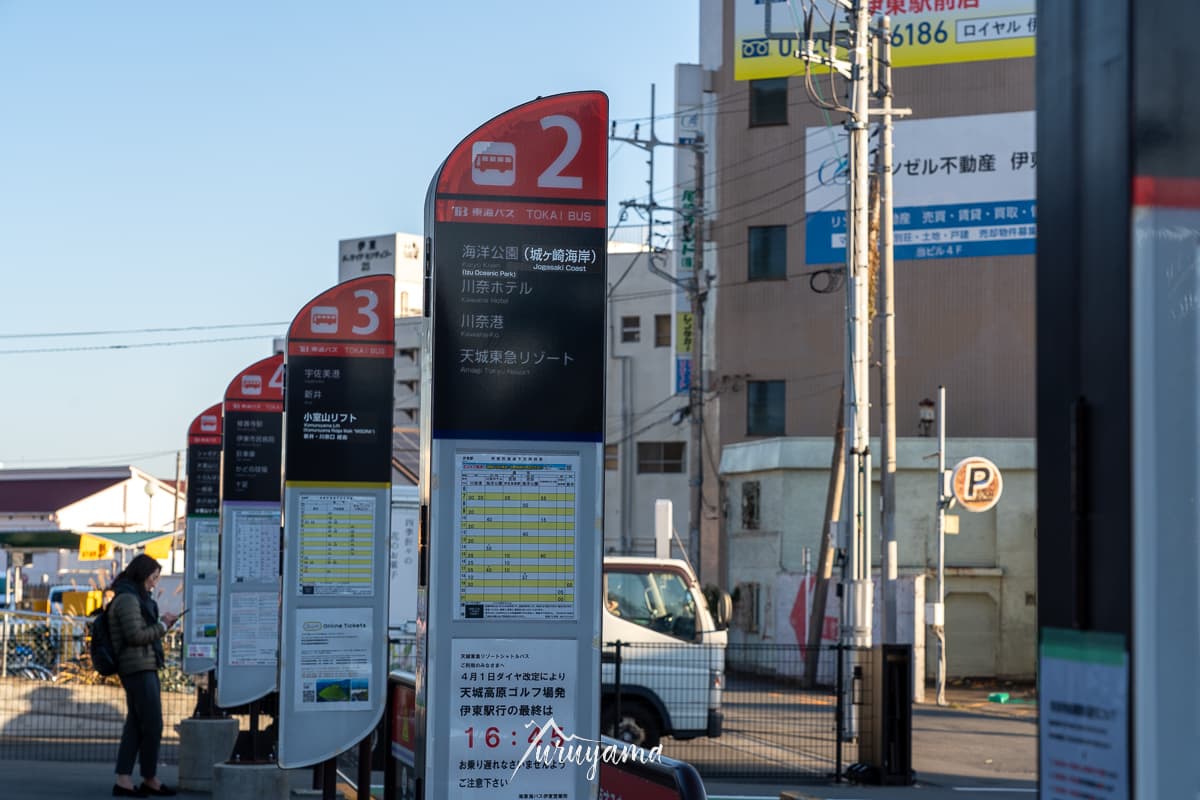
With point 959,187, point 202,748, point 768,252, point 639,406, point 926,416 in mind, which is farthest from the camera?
point 639,406

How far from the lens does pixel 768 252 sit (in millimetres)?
42906

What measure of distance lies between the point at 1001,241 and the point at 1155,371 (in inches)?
1512

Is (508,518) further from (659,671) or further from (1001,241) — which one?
(1001,241)

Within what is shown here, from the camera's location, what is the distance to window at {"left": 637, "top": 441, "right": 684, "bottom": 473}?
66312 mm

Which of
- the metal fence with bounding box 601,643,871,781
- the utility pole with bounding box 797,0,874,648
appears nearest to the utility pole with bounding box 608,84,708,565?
the utility pole with bounding box 797,0,874,648

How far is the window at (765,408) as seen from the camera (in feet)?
141

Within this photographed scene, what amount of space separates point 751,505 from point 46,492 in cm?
4476

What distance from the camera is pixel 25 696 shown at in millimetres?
20578

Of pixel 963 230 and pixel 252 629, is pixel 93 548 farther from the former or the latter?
pixel 252 629

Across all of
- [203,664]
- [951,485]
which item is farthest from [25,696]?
[951,485]

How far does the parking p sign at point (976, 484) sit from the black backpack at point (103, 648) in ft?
60.8

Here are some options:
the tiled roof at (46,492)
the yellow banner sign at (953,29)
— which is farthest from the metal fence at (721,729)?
the tiled roof at (46,492)

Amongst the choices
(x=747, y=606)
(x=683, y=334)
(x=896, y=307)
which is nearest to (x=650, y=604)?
(x=747, y=606)

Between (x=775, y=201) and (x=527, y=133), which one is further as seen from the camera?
(x=775, y=201)
